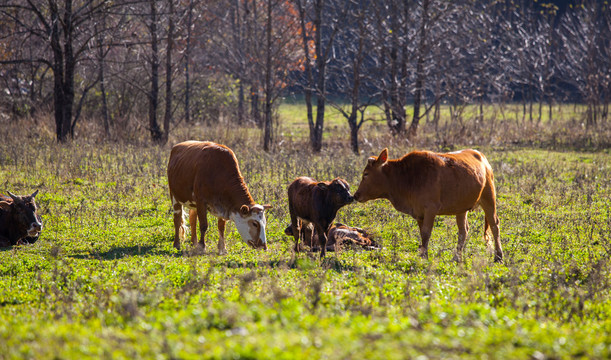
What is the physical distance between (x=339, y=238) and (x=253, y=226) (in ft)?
4.50

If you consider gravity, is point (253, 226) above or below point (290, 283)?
above

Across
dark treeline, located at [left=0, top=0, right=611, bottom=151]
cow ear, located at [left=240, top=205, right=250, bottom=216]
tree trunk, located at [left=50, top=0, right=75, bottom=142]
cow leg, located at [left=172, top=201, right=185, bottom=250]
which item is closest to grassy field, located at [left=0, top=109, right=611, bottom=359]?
cow leg, located at [left=172, top=201, right=185, bottom=250]

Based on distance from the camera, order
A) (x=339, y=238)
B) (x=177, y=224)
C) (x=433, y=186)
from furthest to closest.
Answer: (x=177, y=224) < (x=339, y=238) < (x=433, y=186)

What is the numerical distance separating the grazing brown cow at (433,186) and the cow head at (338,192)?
1.62ft

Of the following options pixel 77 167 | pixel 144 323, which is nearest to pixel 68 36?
pixel 77 167

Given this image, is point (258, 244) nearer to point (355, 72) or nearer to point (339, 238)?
point (339, 238)

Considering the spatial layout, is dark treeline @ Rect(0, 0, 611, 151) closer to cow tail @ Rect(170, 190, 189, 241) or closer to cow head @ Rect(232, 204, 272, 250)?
cow tail @ Rect(170, 190, 189, 241)

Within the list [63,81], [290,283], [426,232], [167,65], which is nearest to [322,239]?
[426,232]

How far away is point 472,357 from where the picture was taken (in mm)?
4504

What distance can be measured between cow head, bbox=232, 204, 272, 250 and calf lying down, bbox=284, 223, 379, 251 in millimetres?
839

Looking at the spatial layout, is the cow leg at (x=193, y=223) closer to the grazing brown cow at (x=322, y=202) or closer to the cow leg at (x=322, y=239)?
the grazing brown cow at (x=322, y=202)

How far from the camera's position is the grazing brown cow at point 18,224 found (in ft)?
34.0

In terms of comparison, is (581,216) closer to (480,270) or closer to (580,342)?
(480,270)

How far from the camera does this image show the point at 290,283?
7.41m
